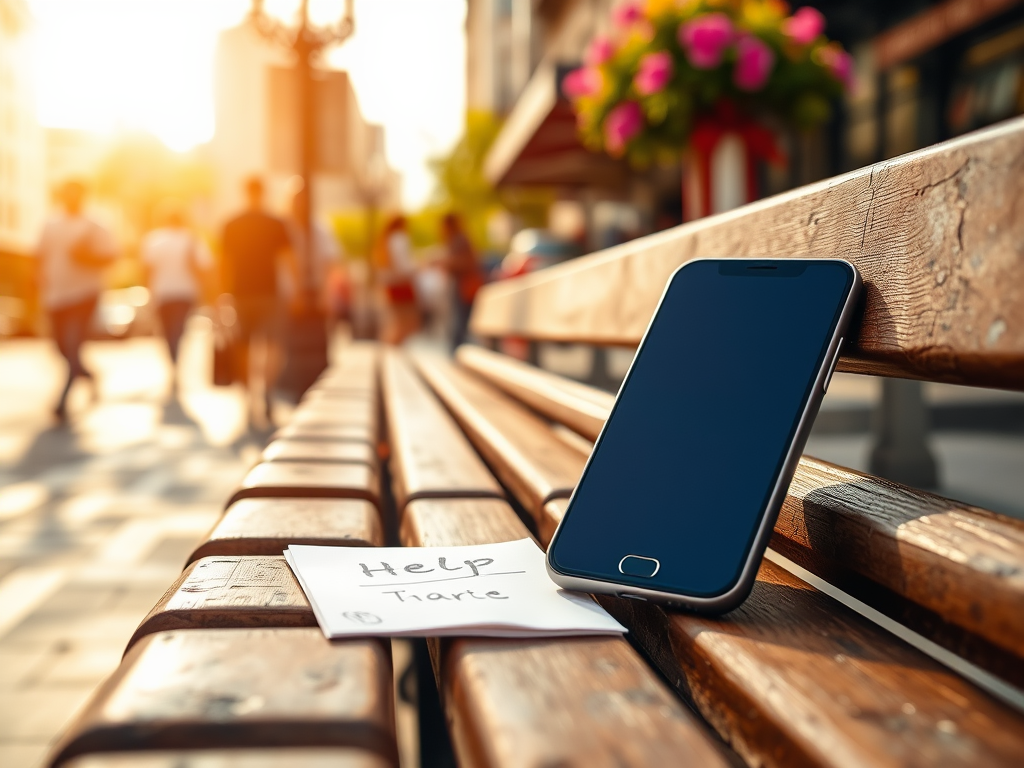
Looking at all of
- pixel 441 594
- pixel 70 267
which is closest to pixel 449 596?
pixel 441 594

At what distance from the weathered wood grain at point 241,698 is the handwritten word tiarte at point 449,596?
113mm

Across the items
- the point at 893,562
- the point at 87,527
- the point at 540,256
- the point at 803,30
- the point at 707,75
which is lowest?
the point at 87,527

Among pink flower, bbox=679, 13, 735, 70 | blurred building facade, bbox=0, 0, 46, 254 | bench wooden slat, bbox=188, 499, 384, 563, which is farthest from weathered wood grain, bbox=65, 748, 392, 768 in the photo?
blurred building facade, bbox=0, 0, 46, 254

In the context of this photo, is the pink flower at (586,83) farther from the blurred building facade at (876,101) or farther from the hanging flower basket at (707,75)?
the blurred building facade at (876,101)

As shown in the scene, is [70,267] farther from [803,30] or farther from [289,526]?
[289,526]

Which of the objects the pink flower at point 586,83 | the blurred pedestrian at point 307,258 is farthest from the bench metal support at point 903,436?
the blurred pedestrian at point 307,258

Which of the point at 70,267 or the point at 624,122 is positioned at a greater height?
the point at 624,122

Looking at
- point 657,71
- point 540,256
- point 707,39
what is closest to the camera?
point 707,39

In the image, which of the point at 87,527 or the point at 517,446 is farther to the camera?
the point at 87,527

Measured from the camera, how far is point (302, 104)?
7.78m

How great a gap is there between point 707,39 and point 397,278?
658cm

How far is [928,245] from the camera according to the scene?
1051 mm

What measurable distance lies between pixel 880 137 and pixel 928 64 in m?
0.90

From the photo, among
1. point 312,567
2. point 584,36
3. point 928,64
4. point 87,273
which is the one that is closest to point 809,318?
point 312,567
